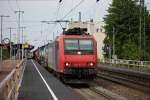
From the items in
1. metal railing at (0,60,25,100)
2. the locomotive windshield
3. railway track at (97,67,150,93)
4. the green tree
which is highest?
the green tree

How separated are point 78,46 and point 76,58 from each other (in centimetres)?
101

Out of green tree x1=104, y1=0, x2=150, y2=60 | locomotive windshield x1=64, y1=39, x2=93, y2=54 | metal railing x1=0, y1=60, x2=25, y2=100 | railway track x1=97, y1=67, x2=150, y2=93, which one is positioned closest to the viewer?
metal railing x1=0, y1=60, x2=25, y2=100

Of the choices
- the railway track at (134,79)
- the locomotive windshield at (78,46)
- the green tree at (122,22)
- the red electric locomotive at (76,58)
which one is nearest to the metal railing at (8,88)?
the red electric locomotive at (76,58)

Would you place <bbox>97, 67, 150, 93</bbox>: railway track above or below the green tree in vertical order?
below

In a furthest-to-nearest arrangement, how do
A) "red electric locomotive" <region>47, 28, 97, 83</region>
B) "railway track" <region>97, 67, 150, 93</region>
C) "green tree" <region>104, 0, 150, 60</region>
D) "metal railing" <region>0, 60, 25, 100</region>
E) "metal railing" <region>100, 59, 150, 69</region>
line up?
"green tree" <region>104, 0, 150, 60</region>
"metal railing" <region>100, 59, 150, 69</region>
"railway track" <region>97, 67, 150, 93</region>
"red electric locomotive" <region>47, 28, 97, 83</region>
"metal railing" <region>0, 60, 25, 100</region>

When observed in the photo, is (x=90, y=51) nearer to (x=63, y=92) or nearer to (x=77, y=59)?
(x=77, y=59)

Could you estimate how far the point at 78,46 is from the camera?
27.2 metres

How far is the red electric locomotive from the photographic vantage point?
86.0 feet

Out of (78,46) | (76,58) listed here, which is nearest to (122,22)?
(78,46)

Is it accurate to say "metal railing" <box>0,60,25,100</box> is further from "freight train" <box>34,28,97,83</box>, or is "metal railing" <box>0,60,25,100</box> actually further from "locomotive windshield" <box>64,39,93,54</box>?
"locomotive windshield" <box>64,39,93,54</box>

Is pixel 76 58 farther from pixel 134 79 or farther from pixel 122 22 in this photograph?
pixel 122 22

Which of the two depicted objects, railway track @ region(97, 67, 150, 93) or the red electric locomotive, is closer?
the red electric locomotive

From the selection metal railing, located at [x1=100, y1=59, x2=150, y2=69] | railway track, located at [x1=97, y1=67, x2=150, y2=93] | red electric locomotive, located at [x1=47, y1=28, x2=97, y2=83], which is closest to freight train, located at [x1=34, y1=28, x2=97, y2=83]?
red electric locomotive, located at [x1=47, y1=28, x2=97, y2=83]

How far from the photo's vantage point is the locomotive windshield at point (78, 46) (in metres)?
26.9
